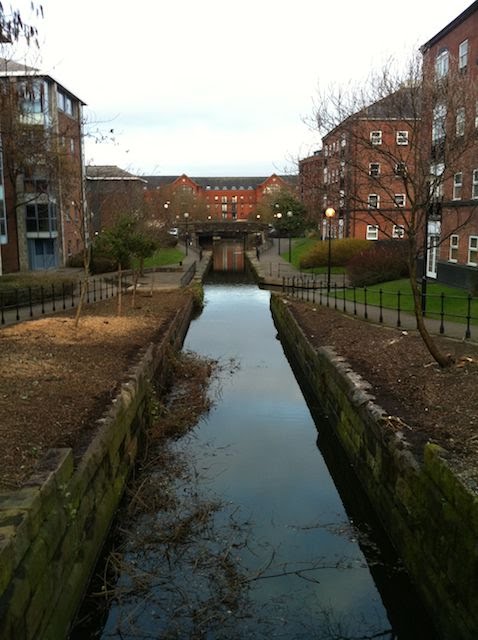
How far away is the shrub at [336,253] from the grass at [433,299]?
9.40 meters

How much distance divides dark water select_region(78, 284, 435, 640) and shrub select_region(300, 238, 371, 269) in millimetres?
27625

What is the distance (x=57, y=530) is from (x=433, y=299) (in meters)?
19.5

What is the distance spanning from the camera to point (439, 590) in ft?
21.5

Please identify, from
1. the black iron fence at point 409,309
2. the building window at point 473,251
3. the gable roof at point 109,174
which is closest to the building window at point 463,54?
the building window at point 473,251

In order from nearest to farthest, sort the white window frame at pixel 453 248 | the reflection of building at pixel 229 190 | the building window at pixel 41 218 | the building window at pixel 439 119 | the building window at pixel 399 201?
the building window at pixel 439 119
the building window at pixel 399 201
the white window frame at pixel 453 248
the building window at pixel 41 218
the reflection of building at pixel 229 190

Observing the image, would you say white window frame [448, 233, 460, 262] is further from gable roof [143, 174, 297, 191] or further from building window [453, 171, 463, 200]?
gable roof [143, 174, 297, 191]

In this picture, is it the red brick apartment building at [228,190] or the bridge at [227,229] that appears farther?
the red brick apartment building at [228,190]

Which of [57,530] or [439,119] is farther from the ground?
[439,119]

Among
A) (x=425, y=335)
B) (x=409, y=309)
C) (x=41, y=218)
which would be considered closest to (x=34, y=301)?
(x=409, y=309)

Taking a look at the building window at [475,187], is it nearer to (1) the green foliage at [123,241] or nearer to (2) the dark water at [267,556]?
(1) the green foliage at [123,241]

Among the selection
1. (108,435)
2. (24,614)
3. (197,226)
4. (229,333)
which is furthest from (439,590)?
(197,226)

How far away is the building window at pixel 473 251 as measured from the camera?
2531cm

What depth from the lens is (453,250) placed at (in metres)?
27.6

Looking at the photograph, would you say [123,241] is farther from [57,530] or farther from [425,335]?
[57,530]
